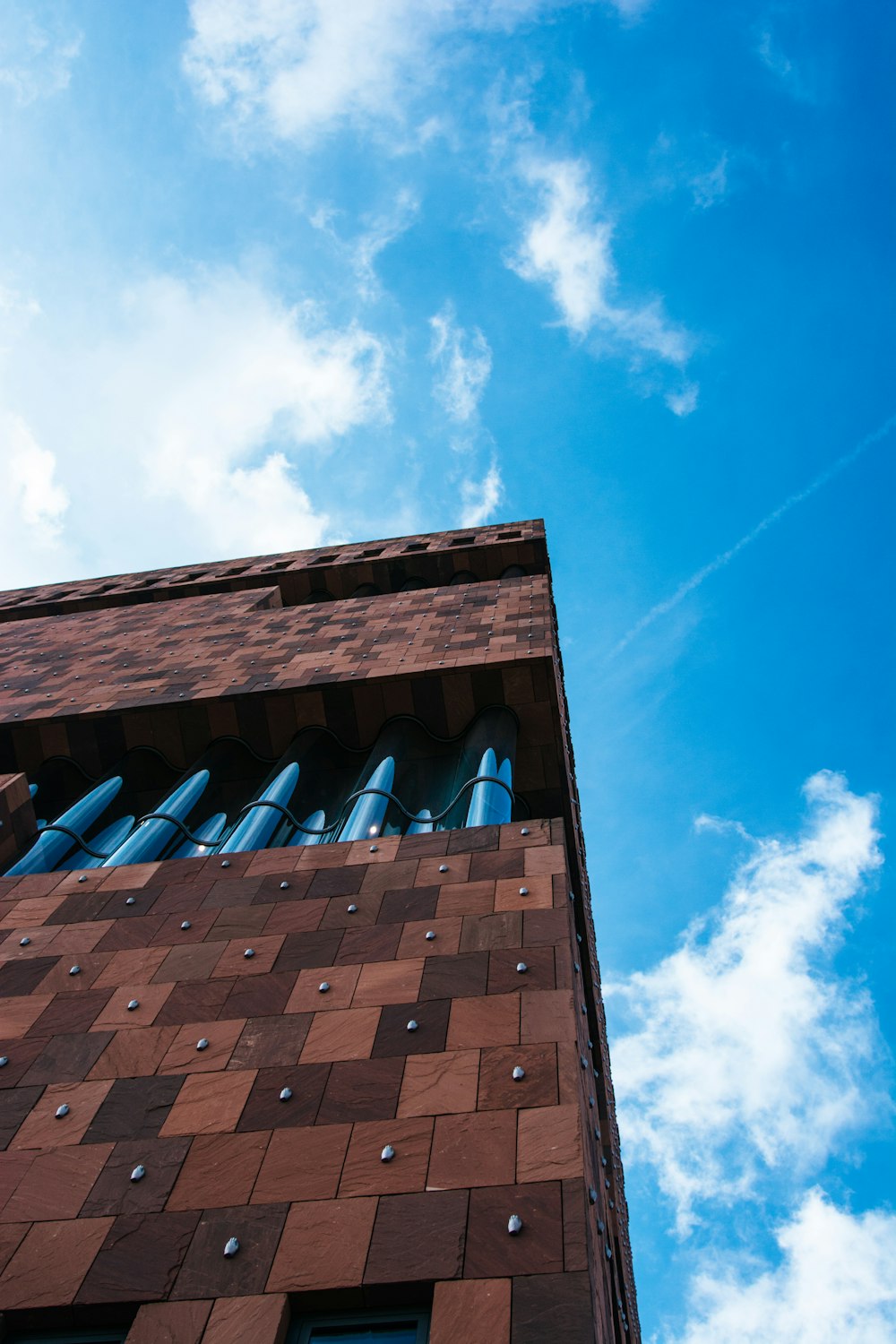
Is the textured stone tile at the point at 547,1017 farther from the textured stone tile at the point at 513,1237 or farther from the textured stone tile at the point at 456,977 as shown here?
the textured stone tile at the point at 513,1237

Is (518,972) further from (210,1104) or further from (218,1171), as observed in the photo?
(218,1171)

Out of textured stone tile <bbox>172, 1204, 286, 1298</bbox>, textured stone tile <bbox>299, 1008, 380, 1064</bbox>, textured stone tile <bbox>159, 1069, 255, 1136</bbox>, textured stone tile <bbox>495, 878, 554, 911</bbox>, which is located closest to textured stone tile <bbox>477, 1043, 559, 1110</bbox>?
textured stone tile <bbox>299, 1008, 380, 1064</bbox>

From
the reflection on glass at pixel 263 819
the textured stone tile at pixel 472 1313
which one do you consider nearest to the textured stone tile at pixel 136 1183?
the textured stone tile at pixel 472 1313

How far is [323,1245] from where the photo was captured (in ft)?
23.3

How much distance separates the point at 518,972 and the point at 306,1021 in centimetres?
205

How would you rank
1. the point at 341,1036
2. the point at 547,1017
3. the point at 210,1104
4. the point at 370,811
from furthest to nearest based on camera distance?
the point at 370,811
the point at 341,1036
the point at 547,1017
the point at 210,1104

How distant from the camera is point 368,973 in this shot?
32.8ft

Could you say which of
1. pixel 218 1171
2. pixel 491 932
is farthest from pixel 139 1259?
pixel 491 932

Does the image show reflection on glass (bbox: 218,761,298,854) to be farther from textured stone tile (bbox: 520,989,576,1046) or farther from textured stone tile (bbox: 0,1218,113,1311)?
textured stone tile (bbox: 0,1218,113,1311)

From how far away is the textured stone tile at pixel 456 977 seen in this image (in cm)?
948

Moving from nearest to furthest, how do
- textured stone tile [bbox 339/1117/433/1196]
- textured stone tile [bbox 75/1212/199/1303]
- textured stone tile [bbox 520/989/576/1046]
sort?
textured stone tile [bbox 75/1212/199/1303] → textured stone tile [bbox 339/1117/433/1196] → textured stone tile [bbox 520/989/576/1046]

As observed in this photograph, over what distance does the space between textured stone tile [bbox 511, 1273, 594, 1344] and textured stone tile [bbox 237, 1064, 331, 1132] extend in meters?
2.34

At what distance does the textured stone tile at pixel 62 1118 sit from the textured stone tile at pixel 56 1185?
5.4 inches

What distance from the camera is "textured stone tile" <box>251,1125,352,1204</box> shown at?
7535 millimetres
